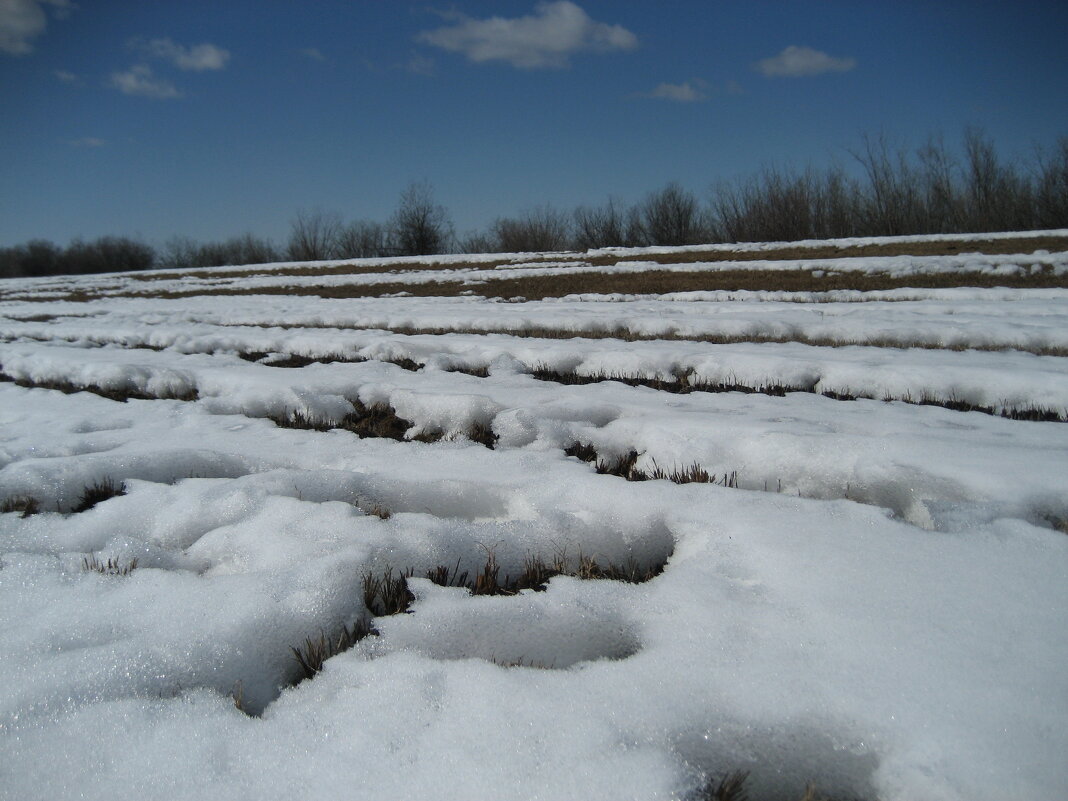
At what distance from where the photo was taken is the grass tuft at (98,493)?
2.43m

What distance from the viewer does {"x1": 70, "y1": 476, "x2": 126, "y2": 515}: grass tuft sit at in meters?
2.43

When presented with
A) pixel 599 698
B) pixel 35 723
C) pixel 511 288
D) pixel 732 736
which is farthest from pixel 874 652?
pixel 511 288

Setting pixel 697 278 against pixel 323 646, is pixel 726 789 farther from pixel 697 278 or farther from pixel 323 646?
pixel 697 278

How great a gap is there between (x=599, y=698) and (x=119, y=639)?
117 cm

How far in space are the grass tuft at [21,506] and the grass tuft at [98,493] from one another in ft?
0.40

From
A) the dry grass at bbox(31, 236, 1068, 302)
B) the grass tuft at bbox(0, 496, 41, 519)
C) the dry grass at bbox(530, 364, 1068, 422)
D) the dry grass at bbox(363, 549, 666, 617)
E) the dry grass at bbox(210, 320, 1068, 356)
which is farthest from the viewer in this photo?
the dry grass at bbox(31, 236, 1068, 302)

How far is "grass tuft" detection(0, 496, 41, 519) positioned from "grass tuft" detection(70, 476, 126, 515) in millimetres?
121

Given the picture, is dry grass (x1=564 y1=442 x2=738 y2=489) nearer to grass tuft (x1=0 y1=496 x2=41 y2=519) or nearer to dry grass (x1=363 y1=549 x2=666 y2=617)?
dry grass (x1=363 y1=549 x2=666 y2=617)

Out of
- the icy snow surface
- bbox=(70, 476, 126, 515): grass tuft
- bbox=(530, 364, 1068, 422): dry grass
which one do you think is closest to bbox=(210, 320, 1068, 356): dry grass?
bbox=(530, 364, 1068, 422): dry grass

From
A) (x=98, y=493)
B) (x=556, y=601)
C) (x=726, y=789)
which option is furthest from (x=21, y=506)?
(x=726, y=789)

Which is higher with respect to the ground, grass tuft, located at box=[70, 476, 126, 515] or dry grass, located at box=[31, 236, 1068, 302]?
dry grass, located at box=[31, 236, 1068, 302]

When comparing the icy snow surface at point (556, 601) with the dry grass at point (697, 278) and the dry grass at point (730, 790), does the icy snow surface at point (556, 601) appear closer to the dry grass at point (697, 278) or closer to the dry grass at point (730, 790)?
the dry grass at point (730, 790)

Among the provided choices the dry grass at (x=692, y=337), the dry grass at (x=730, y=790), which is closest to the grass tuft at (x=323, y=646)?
the dry grass at (x=730, y=790)

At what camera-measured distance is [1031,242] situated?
1369 cm
